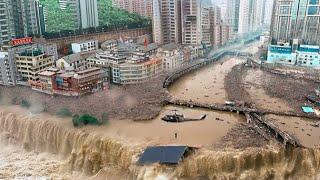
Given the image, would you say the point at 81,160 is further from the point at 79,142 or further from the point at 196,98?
the point at 196,98

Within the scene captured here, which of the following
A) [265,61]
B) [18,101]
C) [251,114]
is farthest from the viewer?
[265,61]

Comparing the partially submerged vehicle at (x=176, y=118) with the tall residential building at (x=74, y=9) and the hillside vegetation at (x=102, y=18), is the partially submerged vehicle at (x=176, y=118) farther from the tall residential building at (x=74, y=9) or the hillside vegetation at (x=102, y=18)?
the tall residential building at (x=74, y=9)

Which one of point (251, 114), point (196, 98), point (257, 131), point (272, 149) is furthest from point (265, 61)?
point (272, 149)

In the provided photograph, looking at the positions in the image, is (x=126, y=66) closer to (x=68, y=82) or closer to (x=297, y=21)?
(x=68, y=82)

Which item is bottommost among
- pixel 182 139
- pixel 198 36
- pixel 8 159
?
pixel 8 159

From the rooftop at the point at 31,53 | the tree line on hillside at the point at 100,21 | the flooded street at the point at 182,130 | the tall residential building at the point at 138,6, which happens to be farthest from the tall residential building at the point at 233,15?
the flooded street at the point at 182,130

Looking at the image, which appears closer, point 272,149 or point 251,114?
point 272,149
